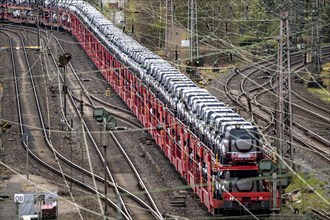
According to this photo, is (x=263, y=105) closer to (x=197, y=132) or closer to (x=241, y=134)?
(x=197, y=132)

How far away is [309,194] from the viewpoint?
33.7m

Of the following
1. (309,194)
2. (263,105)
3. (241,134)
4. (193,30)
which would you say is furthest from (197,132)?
(193,30)

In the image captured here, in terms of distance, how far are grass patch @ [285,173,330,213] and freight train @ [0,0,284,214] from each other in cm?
299

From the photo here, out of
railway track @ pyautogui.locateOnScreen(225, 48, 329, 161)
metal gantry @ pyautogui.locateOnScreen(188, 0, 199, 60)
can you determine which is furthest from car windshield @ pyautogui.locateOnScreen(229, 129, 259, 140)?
metal gantry @ pyautogui.locateOnScreen(188, 0, 199, 60)

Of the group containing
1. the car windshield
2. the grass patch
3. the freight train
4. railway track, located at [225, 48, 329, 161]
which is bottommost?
railway track, located at [225, 48, 329, 161]

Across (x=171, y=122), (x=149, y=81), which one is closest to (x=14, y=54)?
(x=149, y=81)

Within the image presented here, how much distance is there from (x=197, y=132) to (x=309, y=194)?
472 centimetres

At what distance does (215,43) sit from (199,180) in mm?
49899

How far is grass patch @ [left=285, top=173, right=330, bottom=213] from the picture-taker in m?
31.8

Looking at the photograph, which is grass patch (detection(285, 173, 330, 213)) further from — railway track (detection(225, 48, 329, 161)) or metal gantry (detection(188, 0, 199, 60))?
metal gantry (detection(188, 0, 199, 60))

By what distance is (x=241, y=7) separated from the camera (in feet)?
280

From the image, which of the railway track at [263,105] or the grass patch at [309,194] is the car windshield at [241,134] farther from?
the railway track at [263,105]

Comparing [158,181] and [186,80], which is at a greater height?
[186,80]

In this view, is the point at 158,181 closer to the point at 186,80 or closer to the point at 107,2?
the point at 186,80
